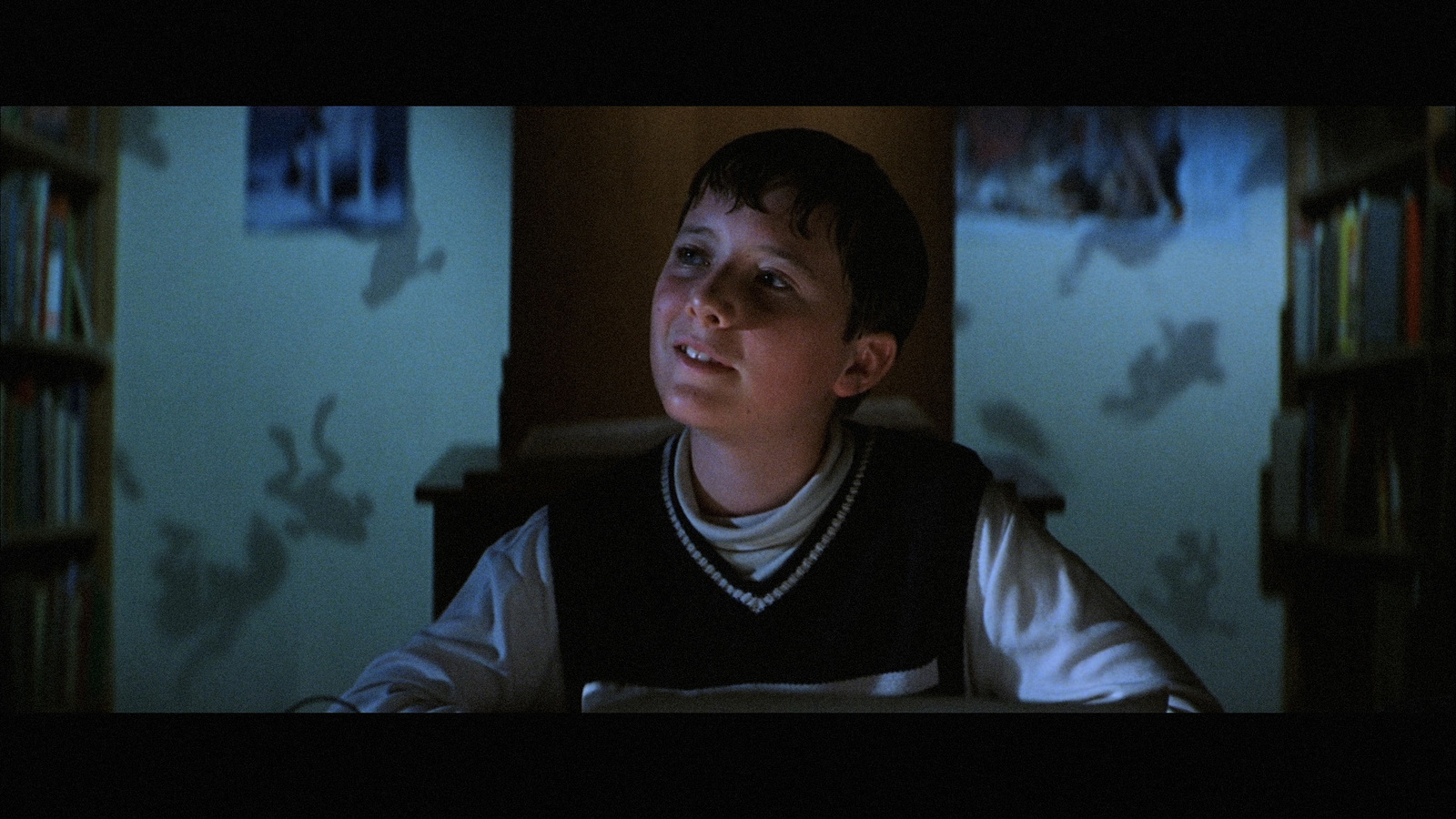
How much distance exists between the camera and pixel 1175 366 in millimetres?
929

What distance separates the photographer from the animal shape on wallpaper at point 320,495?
2.93ft

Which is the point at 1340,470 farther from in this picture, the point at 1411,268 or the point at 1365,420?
the point at 1411,268

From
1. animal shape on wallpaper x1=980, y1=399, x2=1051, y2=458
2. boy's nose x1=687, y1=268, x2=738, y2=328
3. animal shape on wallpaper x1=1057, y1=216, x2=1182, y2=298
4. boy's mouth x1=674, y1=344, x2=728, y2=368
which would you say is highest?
animal shape on wallpaper x1=1057, y1=216, x2=1182, y2=298

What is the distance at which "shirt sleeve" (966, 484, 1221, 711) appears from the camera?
2.51 feet

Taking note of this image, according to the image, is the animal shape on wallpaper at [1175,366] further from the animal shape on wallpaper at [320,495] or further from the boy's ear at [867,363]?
the animal shape on wallpaper at [320,495]

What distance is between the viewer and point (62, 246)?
0.87m

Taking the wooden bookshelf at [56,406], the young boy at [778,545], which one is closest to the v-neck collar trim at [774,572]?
the young boy at [778,545]

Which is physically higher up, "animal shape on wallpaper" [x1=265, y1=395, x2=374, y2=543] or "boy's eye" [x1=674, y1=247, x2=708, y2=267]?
"boy's eye" [x1=674, y1=247, x2=708, y2=267]

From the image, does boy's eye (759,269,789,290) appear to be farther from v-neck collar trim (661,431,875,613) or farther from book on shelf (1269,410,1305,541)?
book on shelf (1269,410,1305,541)

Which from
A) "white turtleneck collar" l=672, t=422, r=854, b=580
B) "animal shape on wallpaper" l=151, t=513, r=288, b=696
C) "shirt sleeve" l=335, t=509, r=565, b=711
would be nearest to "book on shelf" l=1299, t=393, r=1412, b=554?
"white turtleneck collar" l=672, t=422, r=854, b=580

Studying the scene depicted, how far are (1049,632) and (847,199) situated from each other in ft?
1.22

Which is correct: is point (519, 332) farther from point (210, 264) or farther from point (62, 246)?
point (62, 246)

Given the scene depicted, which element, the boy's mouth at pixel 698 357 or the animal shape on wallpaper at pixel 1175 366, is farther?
the animal shape on wallpaper at pixel 1175 366

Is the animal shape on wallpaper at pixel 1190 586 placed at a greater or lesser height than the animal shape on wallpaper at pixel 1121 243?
lesser
